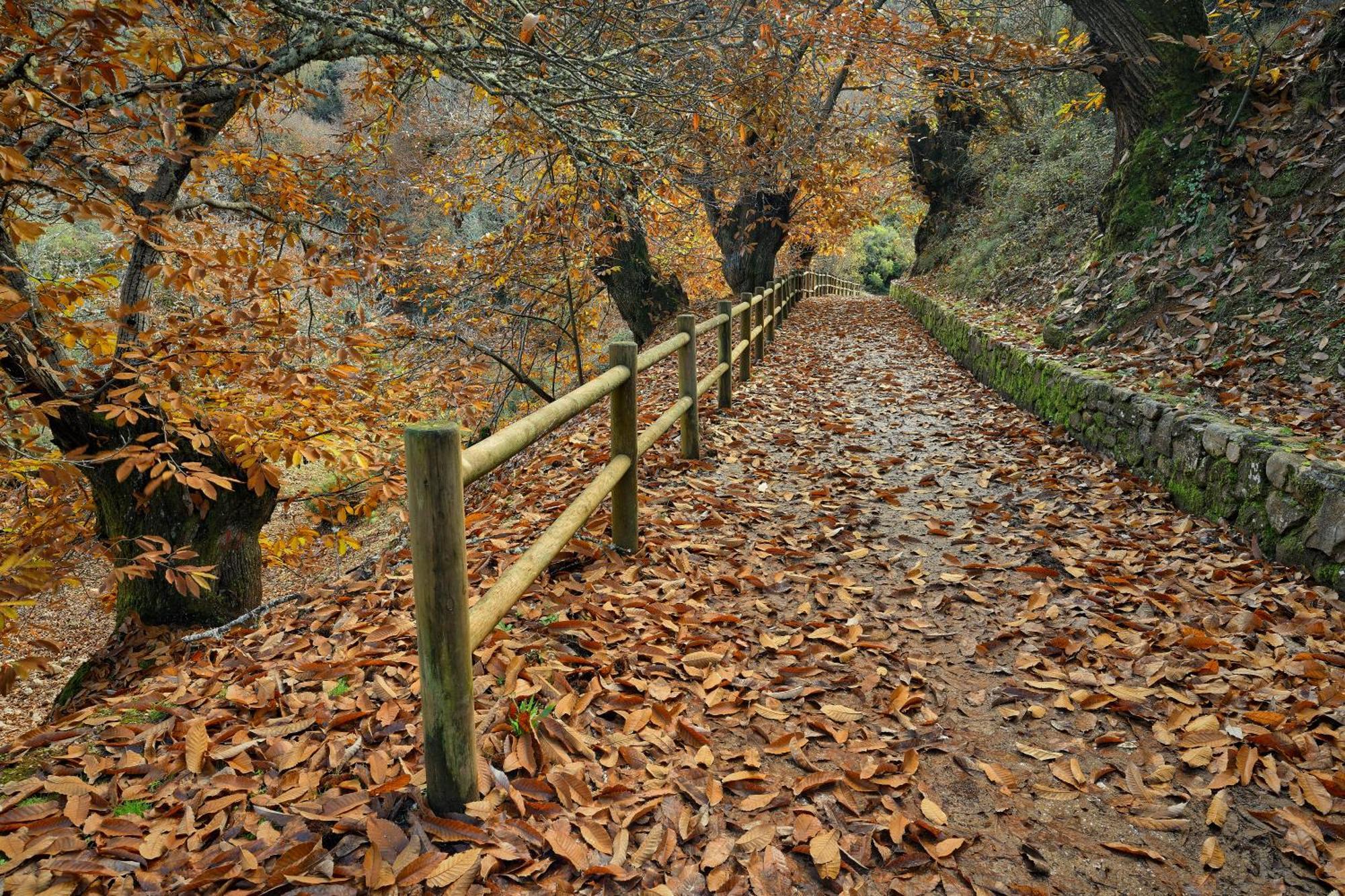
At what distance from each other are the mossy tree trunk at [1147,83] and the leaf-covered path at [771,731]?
3784 millimetres

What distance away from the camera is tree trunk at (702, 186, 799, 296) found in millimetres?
12938

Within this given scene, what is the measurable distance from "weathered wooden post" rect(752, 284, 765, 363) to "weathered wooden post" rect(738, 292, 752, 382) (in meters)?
0.38

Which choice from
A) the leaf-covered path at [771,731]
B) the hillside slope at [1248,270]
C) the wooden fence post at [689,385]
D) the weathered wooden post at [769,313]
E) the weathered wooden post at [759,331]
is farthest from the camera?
the weathered wooden post at [769,313]

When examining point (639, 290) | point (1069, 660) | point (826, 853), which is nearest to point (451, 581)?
point (826, 853)

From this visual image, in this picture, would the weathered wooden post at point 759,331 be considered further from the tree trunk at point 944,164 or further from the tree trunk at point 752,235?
the tree trunk at point 944,164

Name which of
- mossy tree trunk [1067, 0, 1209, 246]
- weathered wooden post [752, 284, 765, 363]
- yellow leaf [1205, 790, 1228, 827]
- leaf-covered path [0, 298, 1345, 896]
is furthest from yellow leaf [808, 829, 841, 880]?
weathered wooden post [752, 284, 765, 363]

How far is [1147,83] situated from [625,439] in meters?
6.52

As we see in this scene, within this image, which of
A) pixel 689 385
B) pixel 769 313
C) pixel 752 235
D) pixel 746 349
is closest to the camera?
pixel 689 385

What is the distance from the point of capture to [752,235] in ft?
44.1

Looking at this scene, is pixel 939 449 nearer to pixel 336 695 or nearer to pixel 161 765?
pixel 336 695

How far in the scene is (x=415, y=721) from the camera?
2.41 metres

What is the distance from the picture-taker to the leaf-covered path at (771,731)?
1.97 metres

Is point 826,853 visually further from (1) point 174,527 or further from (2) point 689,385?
(1) point 174,527

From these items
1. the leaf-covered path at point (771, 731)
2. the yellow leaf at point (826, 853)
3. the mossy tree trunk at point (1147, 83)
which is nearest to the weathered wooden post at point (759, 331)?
the mossy tree trunk at point (1147, 83)
